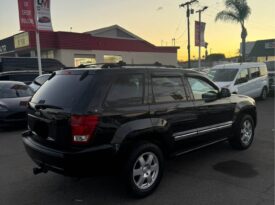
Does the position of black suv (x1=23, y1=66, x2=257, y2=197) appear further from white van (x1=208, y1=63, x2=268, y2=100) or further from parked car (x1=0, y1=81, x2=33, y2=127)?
white van (x1=208, y1=63, x2=268, y2=100)

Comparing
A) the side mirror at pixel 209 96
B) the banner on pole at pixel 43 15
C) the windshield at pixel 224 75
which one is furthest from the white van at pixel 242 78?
the banner on pole at pixel 43 15

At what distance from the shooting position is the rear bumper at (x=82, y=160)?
3643 mm

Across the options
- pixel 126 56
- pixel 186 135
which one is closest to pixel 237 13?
pixel 126 56

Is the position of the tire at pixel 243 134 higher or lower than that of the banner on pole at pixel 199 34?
lower

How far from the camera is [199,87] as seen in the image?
536 centimetres

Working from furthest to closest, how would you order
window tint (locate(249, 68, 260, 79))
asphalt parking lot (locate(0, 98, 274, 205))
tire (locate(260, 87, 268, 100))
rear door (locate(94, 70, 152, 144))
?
1. tire (locate(260, 87, 268, 100))
2. window tint (locate(249, 68, 260, 79))
3. asphalt parking lot (locate(0, 98, 274, 205))
4. rear door (locate(94, 70, 152, 144))

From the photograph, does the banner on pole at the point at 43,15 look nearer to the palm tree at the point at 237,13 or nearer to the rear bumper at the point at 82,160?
the rear bumper at the point at 82,160

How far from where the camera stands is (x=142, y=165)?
4145 mm

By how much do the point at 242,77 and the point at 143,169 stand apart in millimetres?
10511

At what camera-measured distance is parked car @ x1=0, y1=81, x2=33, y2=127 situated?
845 centimetres

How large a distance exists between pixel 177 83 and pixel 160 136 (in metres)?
0.94

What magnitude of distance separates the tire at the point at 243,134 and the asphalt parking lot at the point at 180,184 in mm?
190

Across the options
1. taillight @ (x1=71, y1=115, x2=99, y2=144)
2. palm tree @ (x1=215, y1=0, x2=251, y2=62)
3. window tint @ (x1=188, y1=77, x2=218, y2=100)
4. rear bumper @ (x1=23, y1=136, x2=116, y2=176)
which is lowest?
rear bumper @ (x1=23, y1=136, x2=116, y2=176)

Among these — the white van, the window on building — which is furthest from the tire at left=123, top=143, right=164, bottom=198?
the window on building
